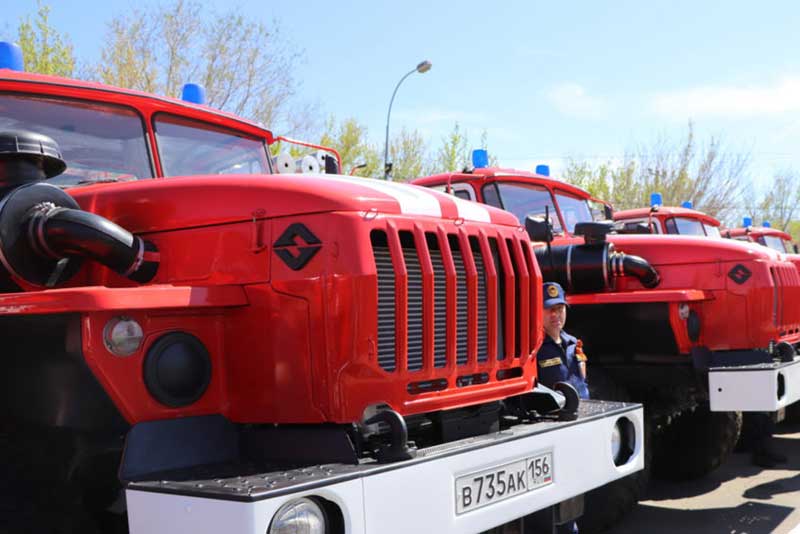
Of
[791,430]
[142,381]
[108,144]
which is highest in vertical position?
[108,144]

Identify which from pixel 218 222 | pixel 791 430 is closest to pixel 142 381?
pixel 218 222

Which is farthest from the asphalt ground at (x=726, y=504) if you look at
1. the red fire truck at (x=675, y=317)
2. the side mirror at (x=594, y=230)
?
the side mirror at (x=594, y=230)

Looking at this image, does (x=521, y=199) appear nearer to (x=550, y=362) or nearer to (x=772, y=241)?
(x=550, y=362)

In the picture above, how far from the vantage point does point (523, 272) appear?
3295 mm

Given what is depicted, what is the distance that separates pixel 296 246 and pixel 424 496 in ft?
2.78

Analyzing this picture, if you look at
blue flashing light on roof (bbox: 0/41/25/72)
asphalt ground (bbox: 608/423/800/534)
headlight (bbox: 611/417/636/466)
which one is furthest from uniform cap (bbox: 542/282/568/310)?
blue flashing light on roof (bbox: 0/41/25/72)

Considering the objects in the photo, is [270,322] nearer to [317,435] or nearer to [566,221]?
[317,435]

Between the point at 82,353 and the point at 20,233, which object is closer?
the point at 82,353

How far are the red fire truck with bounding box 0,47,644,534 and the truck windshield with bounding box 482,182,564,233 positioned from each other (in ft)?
10.9

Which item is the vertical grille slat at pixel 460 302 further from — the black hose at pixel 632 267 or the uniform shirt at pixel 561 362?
the black hose at pixel 632 267

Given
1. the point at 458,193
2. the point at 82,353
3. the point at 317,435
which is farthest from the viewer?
the point at 458,193

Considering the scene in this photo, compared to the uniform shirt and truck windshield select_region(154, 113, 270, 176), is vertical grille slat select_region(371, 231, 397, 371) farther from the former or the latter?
the uniform shirt

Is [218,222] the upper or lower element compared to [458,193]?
lower

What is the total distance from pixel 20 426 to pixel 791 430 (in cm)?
811
